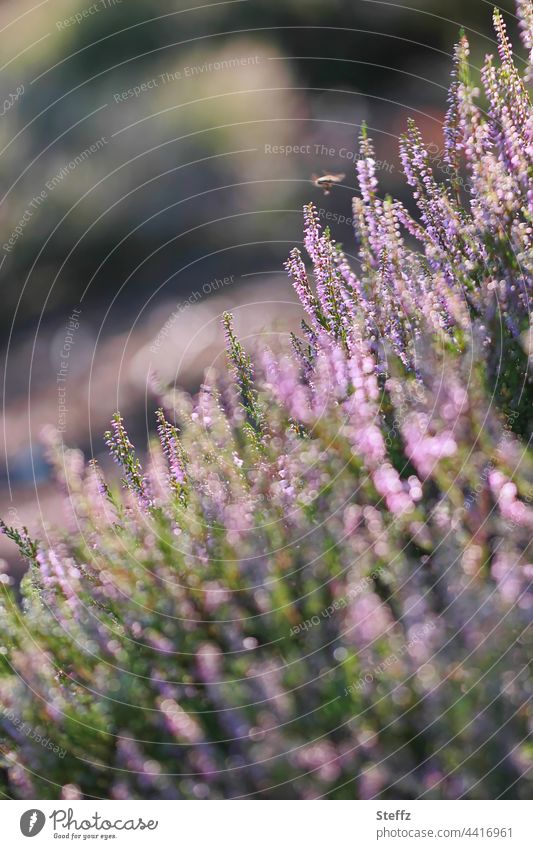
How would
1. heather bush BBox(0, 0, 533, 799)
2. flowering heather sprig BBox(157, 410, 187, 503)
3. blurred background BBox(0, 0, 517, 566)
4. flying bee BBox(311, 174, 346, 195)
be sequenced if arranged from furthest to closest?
blurred background BBox(0, 0, 517, 566), flying bee BBox(311, 174, 346, 195), flowering heather sprig BBox(157, 410, 187, 503), heather bush BBox(0, 0, 533, 799)

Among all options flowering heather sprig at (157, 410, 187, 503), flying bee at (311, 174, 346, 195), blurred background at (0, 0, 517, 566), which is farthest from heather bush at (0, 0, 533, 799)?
blurred background at (0, 0, 517, 566)

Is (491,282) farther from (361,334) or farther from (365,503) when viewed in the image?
(365,503)

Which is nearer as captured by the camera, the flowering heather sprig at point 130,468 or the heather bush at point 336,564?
the heather bush at point 336,564

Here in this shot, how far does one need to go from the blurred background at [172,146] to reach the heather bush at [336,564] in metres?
5.13

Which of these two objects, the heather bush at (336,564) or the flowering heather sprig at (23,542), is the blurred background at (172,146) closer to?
the flowering heather sprig at (23,542)

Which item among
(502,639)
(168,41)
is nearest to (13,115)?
(168,41)

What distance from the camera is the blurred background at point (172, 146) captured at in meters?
8.55

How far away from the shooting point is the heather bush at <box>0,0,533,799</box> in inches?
76.0

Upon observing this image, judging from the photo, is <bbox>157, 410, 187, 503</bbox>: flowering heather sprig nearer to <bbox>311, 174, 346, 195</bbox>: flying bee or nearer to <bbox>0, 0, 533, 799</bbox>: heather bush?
<bbox>0, 0, 533, 799</bbox>: heather bush

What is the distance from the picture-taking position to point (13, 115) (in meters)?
9.95

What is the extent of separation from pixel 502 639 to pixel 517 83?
1927 mm

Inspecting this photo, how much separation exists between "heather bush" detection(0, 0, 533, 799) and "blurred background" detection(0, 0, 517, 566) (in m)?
5.13

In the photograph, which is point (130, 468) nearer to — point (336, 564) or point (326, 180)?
point (336, 564)

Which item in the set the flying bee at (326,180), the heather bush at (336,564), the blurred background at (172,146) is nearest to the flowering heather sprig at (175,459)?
the heather bush at (336,564)
